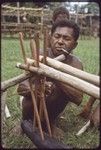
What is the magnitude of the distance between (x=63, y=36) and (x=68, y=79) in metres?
1.05

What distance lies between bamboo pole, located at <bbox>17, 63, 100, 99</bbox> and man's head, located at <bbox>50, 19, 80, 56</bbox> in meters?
0.62

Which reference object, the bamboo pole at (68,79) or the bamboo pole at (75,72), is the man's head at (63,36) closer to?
the bamboo pole at (75,72)

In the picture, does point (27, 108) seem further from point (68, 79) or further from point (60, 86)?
point (68, 79)

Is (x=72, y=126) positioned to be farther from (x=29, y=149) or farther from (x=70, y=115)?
(x=29, y=149)

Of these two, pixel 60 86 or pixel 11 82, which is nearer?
pixel 11 82

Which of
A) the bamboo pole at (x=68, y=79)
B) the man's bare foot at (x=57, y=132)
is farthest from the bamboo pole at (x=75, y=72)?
the man's bare foot at (x=57, y=132)

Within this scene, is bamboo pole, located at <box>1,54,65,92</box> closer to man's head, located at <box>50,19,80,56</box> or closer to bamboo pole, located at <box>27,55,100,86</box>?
bamboo pole, located at <box>27,55,100,86</box>

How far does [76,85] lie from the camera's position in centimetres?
298

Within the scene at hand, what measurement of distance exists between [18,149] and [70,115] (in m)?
1.30

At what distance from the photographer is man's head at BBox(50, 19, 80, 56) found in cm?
395

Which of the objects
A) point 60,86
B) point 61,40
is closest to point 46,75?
point 60,86

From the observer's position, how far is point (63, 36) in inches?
158

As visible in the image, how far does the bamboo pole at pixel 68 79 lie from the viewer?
2875 mm

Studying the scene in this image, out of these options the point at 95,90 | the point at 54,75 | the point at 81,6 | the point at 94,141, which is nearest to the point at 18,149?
the point at 94,141
